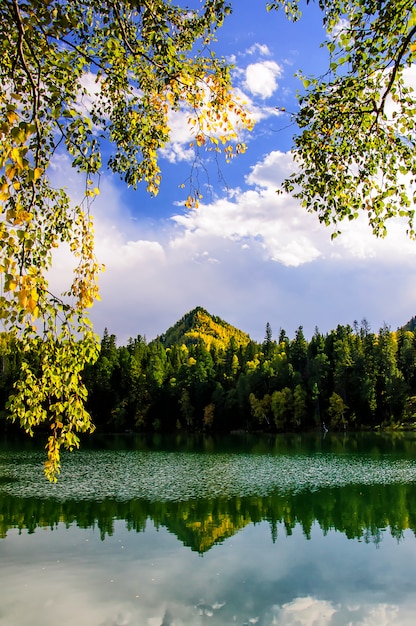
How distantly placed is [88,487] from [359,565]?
19.1 meters

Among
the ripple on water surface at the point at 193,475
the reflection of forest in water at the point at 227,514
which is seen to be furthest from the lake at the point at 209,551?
the ripple on water surface at the point at 193,475

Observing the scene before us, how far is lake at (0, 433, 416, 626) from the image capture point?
11883 mm

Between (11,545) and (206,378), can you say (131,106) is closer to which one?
(11,545)

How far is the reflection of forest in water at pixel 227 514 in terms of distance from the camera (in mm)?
19188

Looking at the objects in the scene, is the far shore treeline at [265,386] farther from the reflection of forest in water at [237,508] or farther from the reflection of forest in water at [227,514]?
the reflection of forest in water at [227,514]

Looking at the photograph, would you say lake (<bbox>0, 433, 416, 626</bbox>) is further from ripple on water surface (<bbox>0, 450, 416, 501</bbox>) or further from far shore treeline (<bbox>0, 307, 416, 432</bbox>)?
far shore treeline (<bbox>0, 307, 416, 432</bbox>)

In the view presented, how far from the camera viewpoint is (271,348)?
117875 millimetres

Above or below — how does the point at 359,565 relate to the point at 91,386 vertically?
below

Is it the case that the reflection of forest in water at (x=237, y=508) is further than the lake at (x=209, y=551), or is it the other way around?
the reflection of forest in water at (x=237, y=508)

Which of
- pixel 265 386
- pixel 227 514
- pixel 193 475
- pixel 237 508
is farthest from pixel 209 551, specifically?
pixel 265 386

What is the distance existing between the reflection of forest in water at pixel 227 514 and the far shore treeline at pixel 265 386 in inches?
2320

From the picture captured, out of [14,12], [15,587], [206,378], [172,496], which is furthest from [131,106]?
[206,378]

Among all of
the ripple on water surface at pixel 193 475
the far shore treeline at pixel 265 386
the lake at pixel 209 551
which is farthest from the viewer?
the far shore treeline at pixel 265 386

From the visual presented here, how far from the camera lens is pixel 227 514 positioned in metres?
21.9
